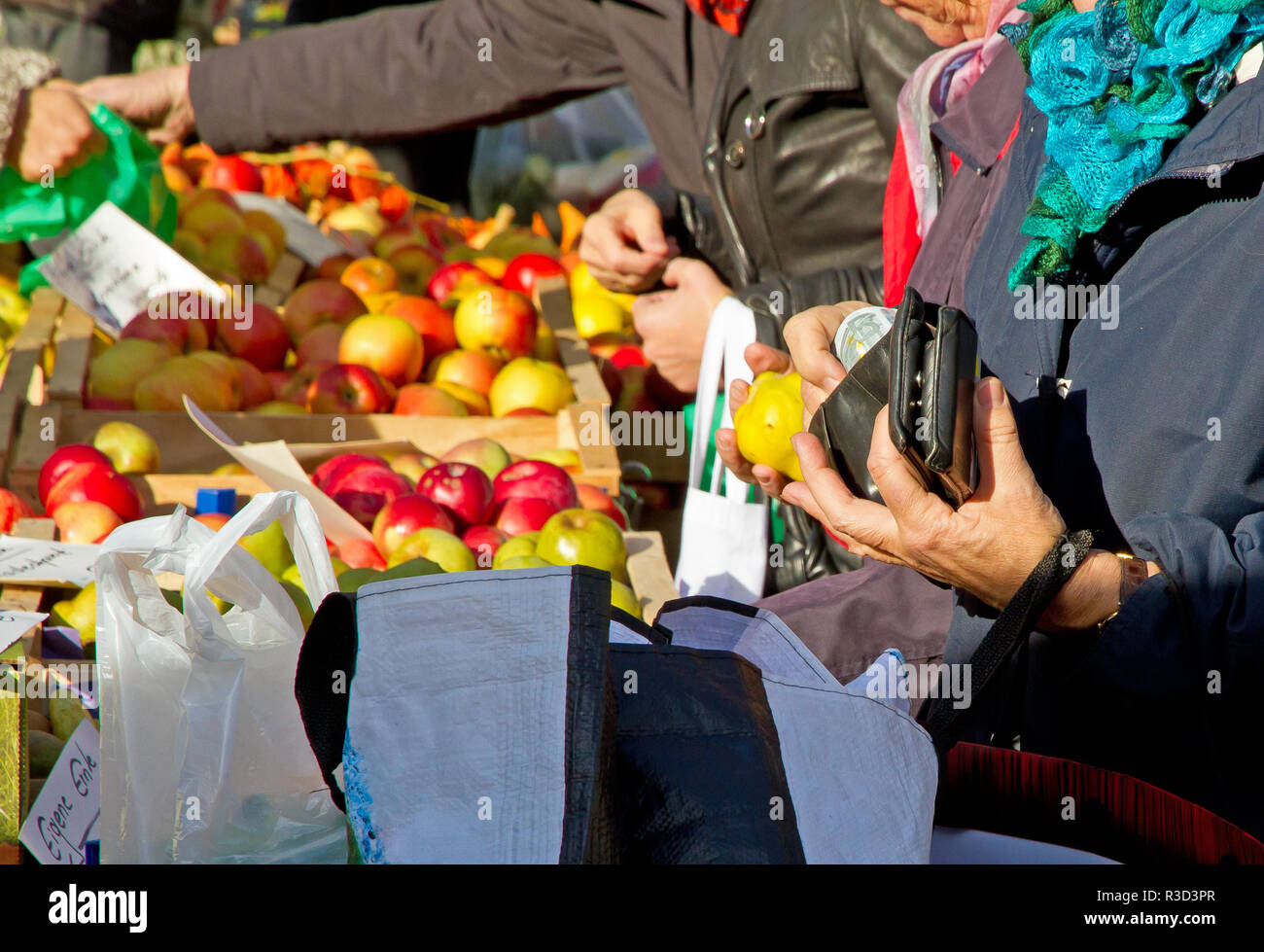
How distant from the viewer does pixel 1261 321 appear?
45.6 inches

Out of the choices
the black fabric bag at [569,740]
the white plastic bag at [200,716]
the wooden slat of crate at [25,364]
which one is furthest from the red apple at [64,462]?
the black fabric bag at [569,740]

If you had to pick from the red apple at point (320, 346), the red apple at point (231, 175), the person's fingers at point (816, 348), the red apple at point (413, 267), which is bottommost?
the person's fingers at point (816, 348)

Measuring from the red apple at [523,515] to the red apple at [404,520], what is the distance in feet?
0.48

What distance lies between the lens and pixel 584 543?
2.14 metres

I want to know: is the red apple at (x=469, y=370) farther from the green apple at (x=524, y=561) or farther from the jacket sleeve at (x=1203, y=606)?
the jacket sleeve at (x=1203, y=606)

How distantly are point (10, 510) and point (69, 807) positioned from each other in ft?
4.36

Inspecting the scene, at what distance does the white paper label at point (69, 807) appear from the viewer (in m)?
1.12

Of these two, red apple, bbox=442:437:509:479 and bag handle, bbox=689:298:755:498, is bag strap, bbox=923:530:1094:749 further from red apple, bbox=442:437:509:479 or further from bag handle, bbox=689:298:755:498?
red apple, bbox=442:437:509:479

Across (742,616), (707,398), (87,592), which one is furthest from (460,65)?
(742,616)

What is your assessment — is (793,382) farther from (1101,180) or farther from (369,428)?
(369,428)

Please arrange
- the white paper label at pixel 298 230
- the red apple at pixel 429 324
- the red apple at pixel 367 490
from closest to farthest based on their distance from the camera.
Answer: the red apple at pixel 367 490
the red apple at pixel 429 324
the white paper label at pixel 298 230

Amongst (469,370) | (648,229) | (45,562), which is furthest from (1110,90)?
(469,370)

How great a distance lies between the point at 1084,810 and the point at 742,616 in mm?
367
